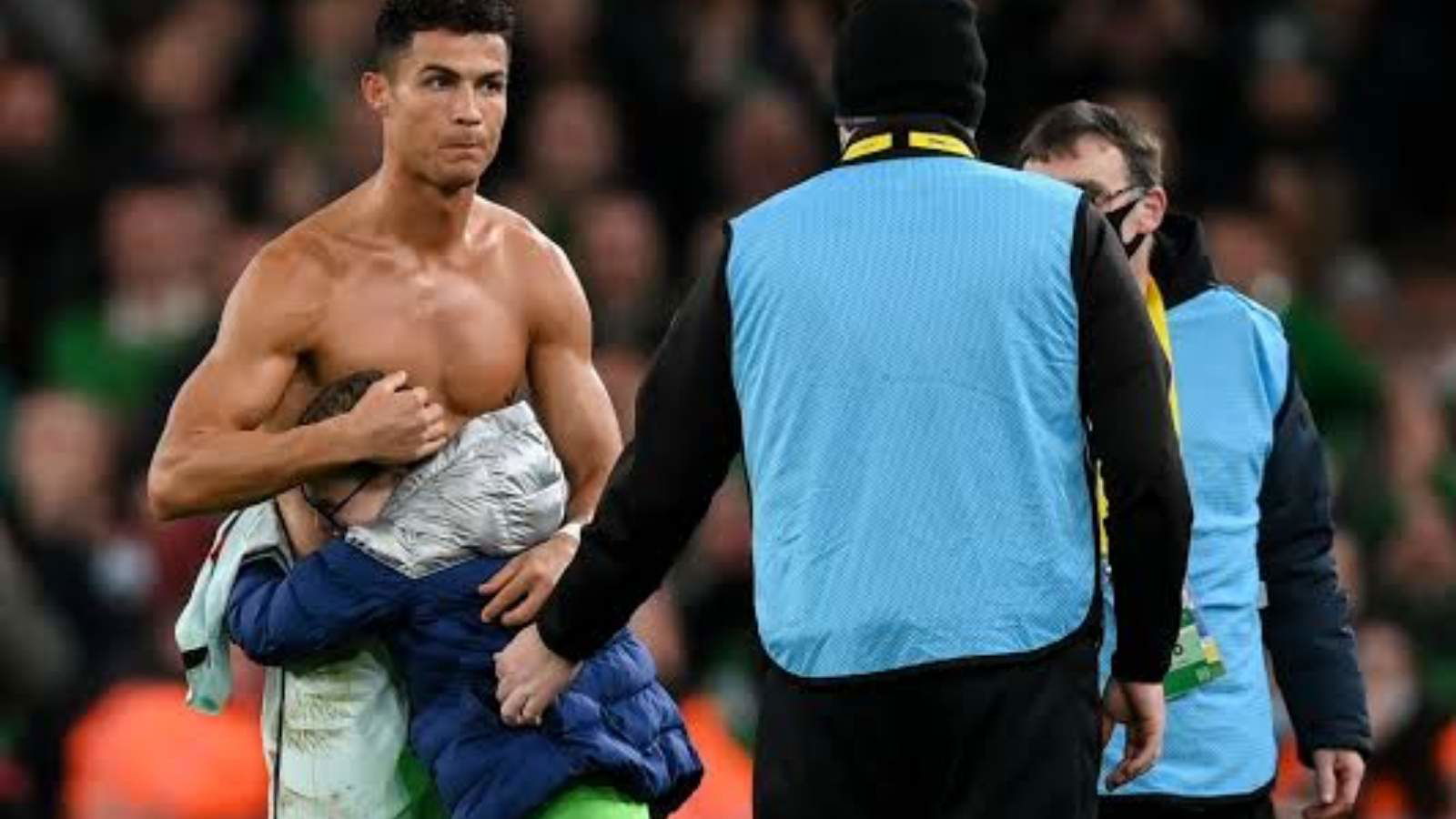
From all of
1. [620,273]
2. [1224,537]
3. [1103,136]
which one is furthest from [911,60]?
[620,273]

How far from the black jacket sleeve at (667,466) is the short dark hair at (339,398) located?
57cm

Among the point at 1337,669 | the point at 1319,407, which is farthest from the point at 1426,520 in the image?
the point at 1337,669

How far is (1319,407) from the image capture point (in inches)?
428

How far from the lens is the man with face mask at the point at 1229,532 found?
6375 millimetres

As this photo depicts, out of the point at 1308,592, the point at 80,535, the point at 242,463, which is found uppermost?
the point at 242,463

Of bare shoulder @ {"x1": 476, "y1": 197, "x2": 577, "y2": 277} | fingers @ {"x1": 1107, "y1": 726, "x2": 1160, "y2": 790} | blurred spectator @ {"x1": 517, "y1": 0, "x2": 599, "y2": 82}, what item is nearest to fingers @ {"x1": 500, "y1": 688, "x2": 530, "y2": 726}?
bare shoulder @ {"x1": 476, "y1": 197, "x2": 577, "y2": 277}

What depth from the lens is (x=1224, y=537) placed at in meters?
6.42

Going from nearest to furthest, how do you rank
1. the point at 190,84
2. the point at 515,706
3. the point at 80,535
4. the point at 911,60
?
the point at 911,60, the point at 515,706, the point at 80,535, the point at 190,84

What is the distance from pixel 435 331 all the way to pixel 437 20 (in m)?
0.50

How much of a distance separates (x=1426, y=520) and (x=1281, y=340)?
357cm

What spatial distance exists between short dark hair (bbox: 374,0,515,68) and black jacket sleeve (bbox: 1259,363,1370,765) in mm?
1479

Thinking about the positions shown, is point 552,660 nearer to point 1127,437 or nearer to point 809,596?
point 809,596

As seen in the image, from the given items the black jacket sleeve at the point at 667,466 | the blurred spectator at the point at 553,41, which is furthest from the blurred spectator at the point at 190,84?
the black jacket sleeve at the point at 667,466

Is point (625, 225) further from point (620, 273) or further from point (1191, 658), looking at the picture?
point (1191, 658)
